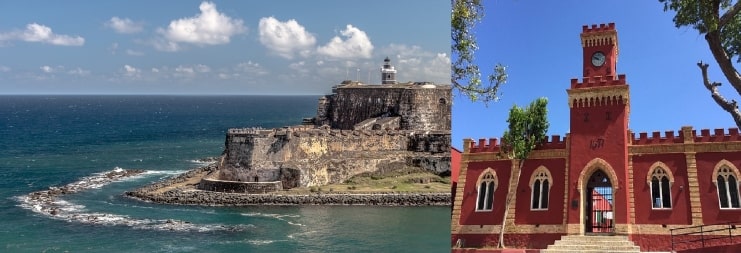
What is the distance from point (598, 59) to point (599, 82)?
0.37 m

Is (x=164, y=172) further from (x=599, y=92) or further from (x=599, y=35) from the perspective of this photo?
(x=599, y=35)

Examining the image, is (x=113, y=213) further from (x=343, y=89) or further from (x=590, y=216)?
(x=590, y=216)

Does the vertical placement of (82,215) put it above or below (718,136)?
below

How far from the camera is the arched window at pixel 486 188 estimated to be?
10711mm

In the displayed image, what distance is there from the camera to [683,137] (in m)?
11.6

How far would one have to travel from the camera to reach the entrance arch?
34.6 ft

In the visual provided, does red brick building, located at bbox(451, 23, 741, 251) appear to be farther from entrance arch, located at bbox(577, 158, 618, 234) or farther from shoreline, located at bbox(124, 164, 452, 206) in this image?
shoreline, located at bbox(124, 164, 452, 206)

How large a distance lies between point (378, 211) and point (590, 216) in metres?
22.9

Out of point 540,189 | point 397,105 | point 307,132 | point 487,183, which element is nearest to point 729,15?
point 540,189

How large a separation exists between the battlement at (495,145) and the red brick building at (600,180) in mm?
17

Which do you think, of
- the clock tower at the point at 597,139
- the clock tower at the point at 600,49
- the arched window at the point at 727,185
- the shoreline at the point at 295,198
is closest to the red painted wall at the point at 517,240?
the clock tower at the point at 597,139

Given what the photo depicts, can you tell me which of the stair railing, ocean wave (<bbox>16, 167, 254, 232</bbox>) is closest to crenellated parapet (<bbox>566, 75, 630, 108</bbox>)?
the stair railing

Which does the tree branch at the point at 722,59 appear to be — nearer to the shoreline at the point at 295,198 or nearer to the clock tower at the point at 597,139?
the clock tower at the point at 597,139

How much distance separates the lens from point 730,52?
9.20 m
